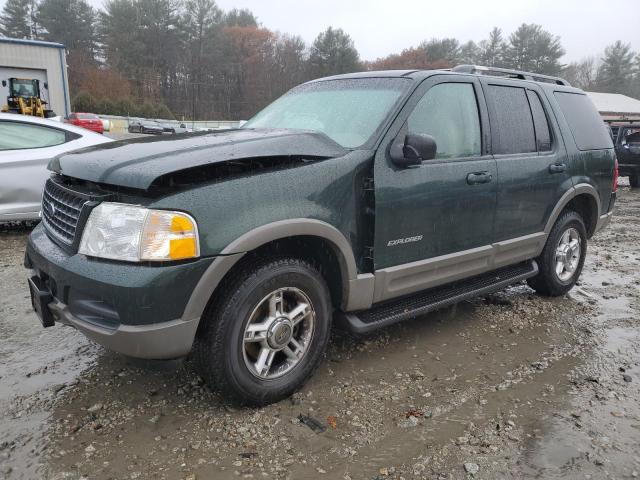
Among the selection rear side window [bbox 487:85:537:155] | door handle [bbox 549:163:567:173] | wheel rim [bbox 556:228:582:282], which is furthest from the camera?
wheel rim [bbox 556:228:582:282]

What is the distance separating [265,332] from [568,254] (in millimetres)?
3482

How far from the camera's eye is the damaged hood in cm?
240

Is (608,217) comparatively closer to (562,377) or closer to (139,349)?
(562,377)

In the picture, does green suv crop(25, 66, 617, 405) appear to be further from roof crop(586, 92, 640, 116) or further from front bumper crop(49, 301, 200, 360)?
roof crop(586, 92, 640, 116)

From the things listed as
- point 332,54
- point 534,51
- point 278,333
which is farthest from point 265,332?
point 534,51

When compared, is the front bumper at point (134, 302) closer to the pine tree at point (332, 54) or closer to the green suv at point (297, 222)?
the green suv at point (297, 222)

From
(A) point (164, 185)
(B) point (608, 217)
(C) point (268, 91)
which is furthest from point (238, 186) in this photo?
(C) point (268, 91)

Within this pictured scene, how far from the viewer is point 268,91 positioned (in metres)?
63.1

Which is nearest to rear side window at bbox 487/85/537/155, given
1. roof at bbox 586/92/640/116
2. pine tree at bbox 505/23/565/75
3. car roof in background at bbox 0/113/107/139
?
car roof in background at bbox 0/113/107/139

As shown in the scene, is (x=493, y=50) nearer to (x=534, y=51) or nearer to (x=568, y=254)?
(x=534, y=51)

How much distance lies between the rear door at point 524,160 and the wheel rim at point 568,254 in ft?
1.84

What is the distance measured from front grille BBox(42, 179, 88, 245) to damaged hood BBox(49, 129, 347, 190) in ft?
0.37

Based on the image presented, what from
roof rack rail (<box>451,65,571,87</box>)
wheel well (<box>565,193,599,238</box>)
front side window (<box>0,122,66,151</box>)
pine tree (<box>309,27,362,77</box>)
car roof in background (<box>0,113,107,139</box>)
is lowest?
wheel well (<box>565,193,599,238</box>)

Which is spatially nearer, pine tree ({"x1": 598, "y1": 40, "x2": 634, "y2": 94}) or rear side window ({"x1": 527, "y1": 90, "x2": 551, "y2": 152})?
rear side window ({"x1": 527, "y1": 90, "x2": 551, "y2": 152})
